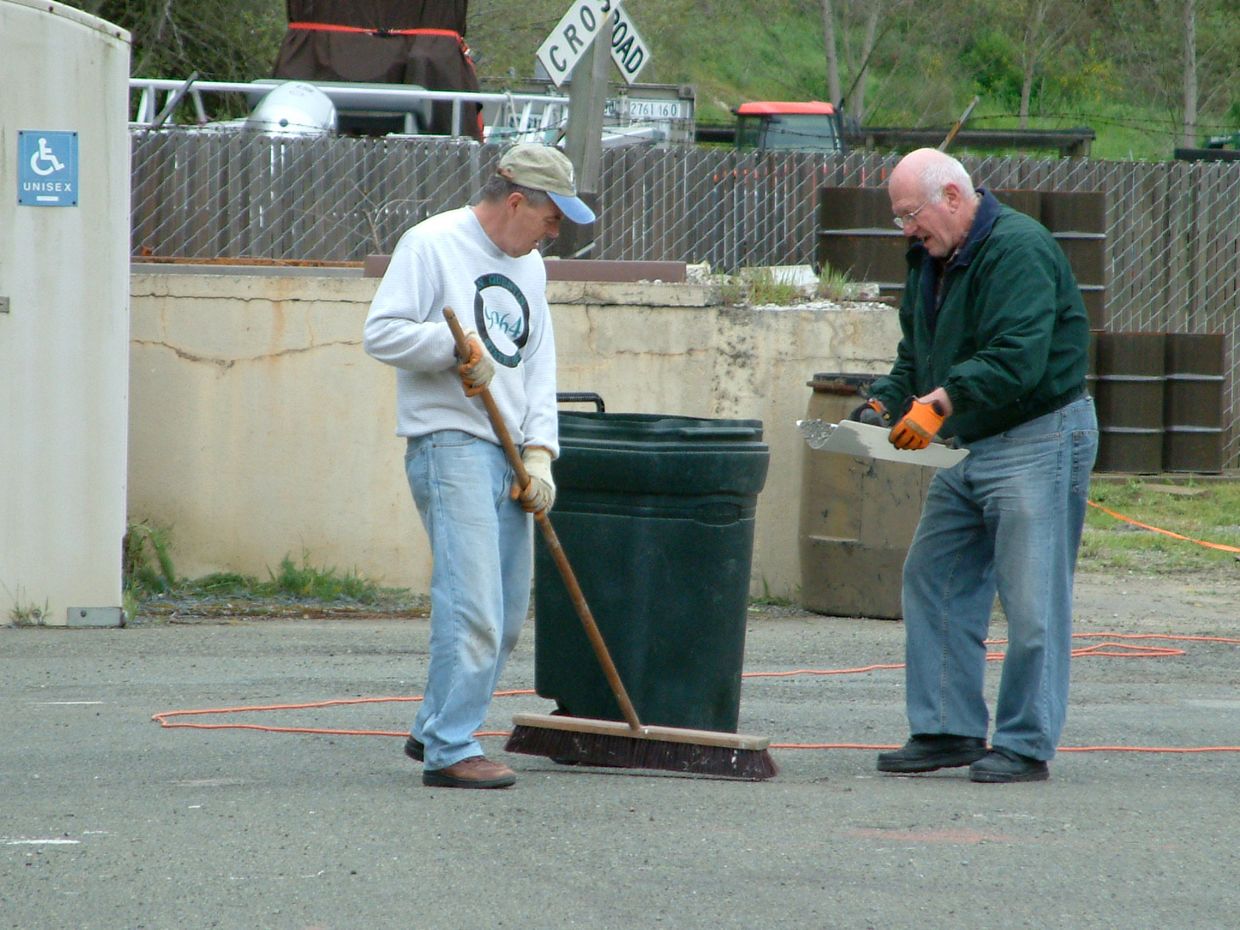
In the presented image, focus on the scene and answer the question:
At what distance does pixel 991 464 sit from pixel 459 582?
1.73 metres

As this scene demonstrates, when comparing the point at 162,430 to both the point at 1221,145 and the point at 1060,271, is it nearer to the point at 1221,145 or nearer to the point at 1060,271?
the point at 1060,271

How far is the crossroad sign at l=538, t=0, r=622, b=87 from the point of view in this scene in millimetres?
9570

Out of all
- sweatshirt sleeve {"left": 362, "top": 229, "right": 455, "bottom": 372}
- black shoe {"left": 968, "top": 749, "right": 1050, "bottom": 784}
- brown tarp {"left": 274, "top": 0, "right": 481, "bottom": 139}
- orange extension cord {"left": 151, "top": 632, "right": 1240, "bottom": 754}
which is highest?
brown tarp {"left": 274, "top": 0, "right": 481, "bottom": 139}

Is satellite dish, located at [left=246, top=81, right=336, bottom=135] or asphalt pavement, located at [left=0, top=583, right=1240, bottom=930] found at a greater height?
satellite dish, located at [left=246, top=81, right=336, bottom=135]

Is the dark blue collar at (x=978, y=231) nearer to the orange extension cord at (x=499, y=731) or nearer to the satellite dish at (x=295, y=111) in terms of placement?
the orange extension cord at (x=499, y=731)

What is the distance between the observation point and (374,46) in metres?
16.9

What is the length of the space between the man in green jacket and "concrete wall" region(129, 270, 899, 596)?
11.4 ft

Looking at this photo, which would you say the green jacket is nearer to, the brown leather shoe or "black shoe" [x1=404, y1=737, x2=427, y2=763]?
the brown leather shoe

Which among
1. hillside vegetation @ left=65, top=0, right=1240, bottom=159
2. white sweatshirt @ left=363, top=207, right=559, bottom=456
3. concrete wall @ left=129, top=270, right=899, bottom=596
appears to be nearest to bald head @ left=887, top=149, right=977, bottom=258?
white sweatshirt @ left=363, top=207, right=559, bottom=456

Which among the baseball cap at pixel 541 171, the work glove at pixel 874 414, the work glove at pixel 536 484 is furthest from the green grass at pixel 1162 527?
the baseball cap at pixel 541 171

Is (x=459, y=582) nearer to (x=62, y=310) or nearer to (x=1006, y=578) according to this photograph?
(x=1006, y=578)

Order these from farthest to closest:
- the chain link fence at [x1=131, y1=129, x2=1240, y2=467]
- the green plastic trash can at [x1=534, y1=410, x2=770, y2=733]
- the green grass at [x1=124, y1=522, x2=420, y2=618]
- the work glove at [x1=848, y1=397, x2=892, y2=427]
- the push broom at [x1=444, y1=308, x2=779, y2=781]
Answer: the chain link fence at [x1=131, y1=129, x2=1240, y2=467]
the green grass at [x1=124, y1=522, x2=420, y2=618]
the work glove at [x1=848, y1=397, x2=892, y2=427]
the green plastic trash can at [x1=534, y1=410, x2=770, y2=733]
the push broom at [x1=444, y1=308, x2=779, y2=781]

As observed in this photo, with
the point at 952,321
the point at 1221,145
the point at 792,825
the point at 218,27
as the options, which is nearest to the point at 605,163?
the point at 952,321

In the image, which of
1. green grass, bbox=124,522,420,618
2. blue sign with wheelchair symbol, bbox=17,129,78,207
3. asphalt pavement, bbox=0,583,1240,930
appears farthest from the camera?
green grass, bbox=124,522,420,618
